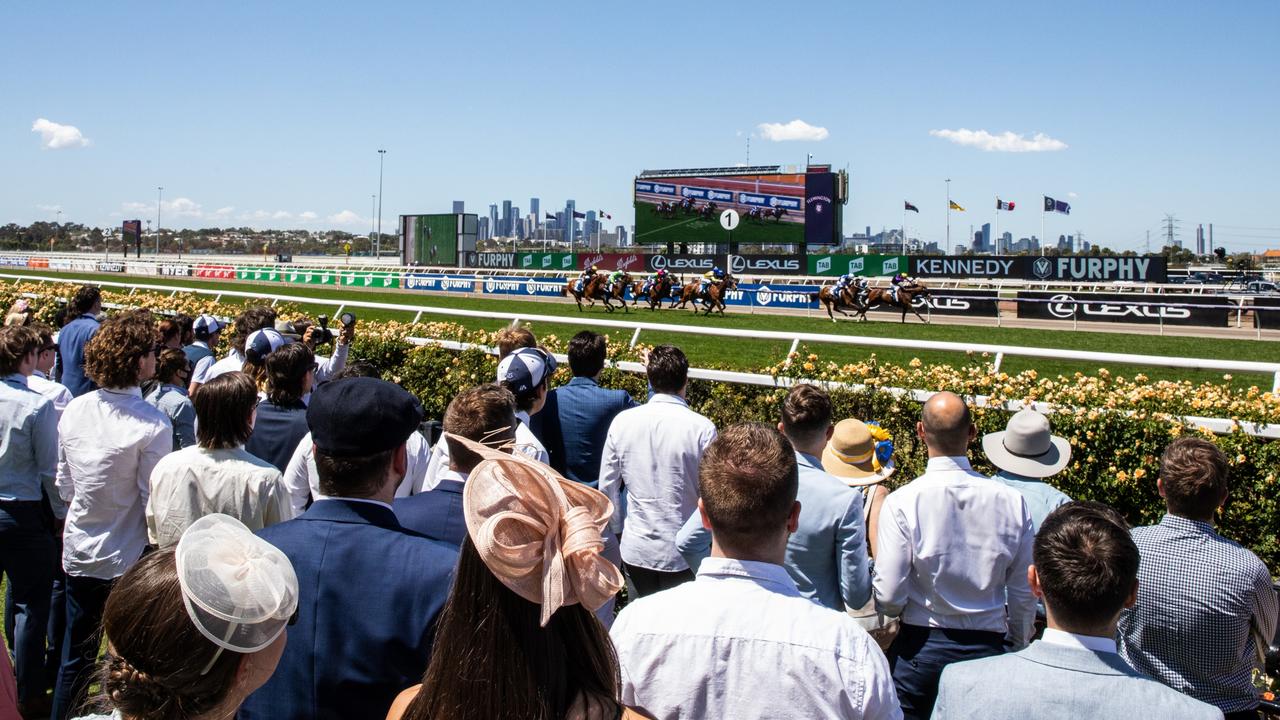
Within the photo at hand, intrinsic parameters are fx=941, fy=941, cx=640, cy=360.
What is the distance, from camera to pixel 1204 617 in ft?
8.87

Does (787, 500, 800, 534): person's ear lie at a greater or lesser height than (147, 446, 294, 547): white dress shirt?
greater

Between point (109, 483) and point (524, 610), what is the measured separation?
2.80 m

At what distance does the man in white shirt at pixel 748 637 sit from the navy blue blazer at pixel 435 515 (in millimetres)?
804

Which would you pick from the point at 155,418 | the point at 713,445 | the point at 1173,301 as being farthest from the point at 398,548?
the point at 1173,301

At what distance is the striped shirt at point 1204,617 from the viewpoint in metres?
2.70

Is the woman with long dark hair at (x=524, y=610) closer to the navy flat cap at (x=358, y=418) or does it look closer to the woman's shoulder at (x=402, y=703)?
the woman's shoulder at (x=402, y=703)

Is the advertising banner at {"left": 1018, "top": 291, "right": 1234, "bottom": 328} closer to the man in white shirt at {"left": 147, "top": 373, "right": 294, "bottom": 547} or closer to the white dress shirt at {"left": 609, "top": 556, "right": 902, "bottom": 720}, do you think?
the man in white shirt at {"left": 147, "top": 373, "right": 294, "bottom": 547}

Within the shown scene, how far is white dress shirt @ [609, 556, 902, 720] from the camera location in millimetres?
1769

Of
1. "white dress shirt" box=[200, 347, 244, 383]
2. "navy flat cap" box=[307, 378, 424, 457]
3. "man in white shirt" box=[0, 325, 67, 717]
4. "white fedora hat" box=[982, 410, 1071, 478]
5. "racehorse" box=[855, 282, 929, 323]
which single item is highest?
"racehorse" box=[855, 282, 929, 323]

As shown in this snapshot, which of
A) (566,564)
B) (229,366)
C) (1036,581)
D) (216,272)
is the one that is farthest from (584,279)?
(566,564)

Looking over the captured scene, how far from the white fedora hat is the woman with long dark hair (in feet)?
8.10

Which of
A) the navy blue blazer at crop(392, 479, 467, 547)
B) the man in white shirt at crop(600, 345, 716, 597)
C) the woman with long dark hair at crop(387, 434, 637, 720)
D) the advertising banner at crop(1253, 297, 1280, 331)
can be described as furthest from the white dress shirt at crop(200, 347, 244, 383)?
the advertising banner at crop(1253, 297, 1280, 331)

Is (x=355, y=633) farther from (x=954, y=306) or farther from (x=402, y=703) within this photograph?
(x=954, y=306)

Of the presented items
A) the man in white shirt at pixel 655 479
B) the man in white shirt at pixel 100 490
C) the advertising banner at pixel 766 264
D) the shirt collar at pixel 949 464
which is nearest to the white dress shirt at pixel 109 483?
the man in white shirt at pixel 100 490
